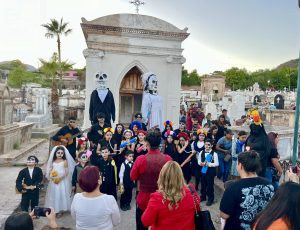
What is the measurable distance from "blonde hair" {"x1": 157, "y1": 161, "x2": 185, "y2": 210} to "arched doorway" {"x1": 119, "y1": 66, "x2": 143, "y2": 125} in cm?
924

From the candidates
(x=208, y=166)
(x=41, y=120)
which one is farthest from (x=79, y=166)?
(x=41, y=120)

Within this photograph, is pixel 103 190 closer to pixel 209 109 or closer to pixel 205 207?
pixel 205 207

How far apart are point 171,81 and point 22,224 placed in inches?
410

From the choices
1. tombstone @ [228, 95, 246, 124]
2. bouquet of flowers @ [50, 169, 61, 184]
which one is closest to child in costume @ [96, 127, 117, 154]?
bouquet of flowers @ [50, 169, 61, 184]

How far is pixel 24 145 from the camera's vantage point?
12.7 meters

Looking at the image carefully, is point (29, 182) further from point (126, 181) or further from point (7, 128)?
point (7, 128)

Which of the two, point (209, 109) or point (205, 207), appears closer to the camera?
point (205, 207)

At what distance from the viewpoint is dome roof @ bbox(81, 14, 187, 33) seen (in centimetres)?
1163

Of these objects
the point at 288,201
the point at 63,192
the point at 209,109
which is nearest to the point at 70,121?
the point at 63,192

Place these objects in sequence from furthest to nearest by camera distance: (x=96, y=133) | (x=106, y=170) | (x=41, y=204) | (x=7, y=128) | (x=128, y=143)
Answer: (x=7, y=128), (x=96, y=133), (x=128, y=143), (x=41, y=204), (x=106, y=170)

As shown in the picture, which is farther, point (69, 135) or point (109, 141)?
point (69, 135)

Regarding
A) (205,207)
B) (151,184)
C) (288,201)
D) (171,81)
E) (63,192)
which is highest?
(171,81)

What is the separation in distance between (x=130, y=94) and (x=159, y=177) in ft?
31.2

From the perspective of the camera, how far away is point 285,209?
203 centimetres
